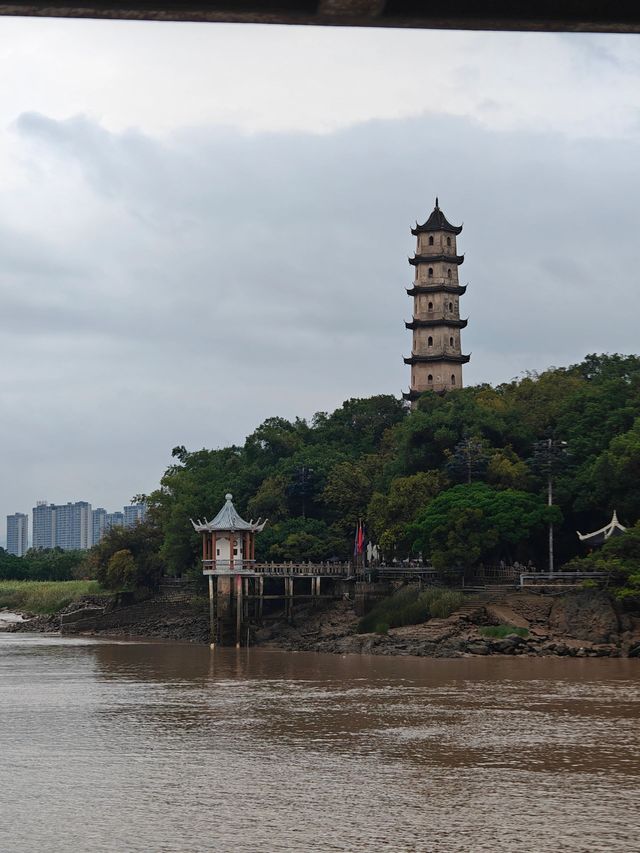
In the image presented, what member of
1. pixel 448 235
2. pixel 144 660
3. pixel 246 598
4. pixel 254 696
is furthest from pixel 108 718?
pixel 448 235

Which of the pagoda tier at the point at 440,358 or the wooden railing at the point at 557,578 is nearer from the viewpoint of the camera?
the wooden railing at the point at 557,578

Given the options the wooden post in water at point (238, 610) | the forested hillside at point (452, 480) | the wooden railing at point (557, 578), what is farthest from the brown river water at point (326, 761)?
the wooden post in water at point (238, 610)

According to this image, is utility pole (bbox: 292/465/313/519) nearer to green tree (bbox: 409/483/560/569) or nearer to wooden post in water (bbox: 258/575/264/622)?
wooden post in water (bbox: 258/575/264/622)

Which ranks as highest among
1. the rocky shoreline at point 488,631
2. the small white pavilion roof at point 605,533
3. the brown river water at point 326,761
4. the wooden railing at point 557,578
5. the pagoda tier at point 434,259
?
the pagoda tier at point 434,259

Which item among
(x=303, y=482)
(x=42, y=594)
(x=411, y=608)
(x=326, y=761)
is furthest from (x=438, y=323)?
(x=326, y=761)

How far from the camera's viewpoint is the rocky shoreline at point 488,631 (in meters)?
49.1

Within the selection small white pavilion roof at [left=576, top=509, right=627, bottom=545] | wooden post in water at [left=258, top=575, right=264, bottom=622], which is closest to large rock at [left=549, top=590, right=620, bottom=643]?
small white pavilion roof at [left=576, top=509, right=627, bottom=545]

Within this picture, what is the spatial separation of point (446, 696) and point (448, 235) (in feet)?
168

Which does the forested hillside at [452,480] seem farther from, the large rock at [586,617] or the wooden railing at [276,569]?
the large rock at [586,617]

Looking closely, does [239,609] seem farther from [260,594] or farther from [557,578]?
[557,578]

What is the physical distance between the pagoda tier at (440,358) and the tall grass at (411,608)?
26407 mm

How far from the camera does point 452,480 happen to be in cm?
6216

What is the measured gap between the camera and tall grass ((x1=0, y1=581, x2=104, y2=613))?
8675cm

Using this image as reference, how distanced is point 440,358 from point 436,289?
15.4 feet
